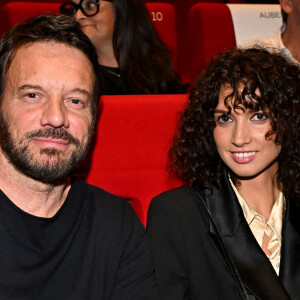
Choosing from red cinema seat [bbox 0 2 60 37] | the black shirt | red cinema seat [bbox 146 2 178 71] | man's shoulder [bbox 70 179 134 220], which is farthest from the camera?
red cinema seat [bbox 146 2 178 71]

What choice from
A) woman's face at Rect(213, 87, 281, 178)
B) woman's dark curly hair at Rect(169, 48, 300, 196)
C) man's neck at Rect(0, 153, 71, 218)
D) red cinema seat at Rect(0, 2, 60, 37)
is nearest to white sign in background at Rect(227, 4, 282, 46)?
red cinema seat at Rect(0, 2, 60, 37)

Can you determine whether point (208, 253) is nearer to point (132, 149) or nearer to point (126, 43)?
point (132, 149)

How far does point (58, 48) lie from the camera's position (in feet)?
2.81

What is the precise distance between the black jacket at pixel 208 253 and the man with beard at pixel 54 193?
0.03 metres

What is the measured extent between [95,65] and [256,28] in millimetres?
909

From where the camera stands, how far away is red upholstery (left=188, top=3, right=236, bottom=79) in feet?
5.42

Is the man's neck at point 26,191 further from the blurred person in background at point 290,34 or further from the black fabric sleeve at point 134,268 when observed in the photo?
the blurred person in background at point 290,34

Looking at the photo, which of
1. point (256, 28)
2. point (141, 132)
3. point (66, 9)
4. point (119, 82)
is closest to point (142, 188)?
point (141, 132)

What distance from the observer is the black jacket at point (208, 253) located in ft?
2.84

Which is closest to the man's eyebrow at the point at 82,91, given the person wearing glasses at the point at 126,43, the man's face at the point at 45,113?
the man's face at the point at 45,113

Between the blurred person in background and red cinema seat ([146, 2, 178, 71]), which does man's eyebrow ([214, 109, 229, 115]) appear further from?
red cinema seat ([146, 2, 178, 71])

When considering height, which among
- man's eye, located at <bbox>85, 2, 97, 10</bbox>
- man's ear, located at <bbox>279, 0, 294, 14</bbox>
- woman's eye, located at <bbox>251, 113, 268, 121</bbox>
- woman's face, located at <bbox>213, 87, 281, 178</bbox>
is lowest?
woman's face, located at <bbox>213, 87, 281, 178</bbox>

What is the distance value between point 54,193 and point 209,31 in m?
0.96

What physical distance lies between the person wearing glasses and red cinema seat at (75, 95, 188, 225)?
0.47 metres
